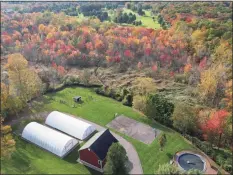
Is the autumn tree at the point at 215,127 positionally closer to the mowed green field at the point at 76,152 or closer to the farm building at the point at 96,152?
the mowed green field at the point at 76,152

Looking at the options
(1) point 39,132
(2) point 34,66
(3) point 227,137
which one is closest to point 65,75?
(2) point 34,66

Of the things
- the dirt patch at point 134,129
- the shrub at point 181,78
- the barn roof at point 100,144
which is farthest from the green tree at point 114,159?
the shrub at point 181,78

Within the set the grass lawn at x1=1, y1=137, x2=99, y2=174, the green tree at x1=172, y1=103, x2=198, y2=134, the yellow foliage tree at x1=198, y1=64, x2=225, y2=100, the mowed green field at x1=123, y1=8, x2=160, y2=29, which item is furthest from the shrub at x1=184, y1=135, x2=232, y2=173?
the mowed green field at x1=123, y1=8, x2=160, y2=29

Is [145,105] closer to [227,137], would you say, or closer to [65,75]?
[227,137]

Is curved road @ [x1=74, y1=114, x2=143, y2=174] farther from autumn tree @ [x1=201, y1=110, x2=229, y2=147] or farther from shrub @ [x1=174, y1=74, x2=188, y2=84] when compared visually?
shrub @ [x1=174, y1=74, x2=188, y2=84]

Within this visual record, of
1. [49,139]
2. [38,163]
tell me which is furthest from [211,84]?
[38,163]
